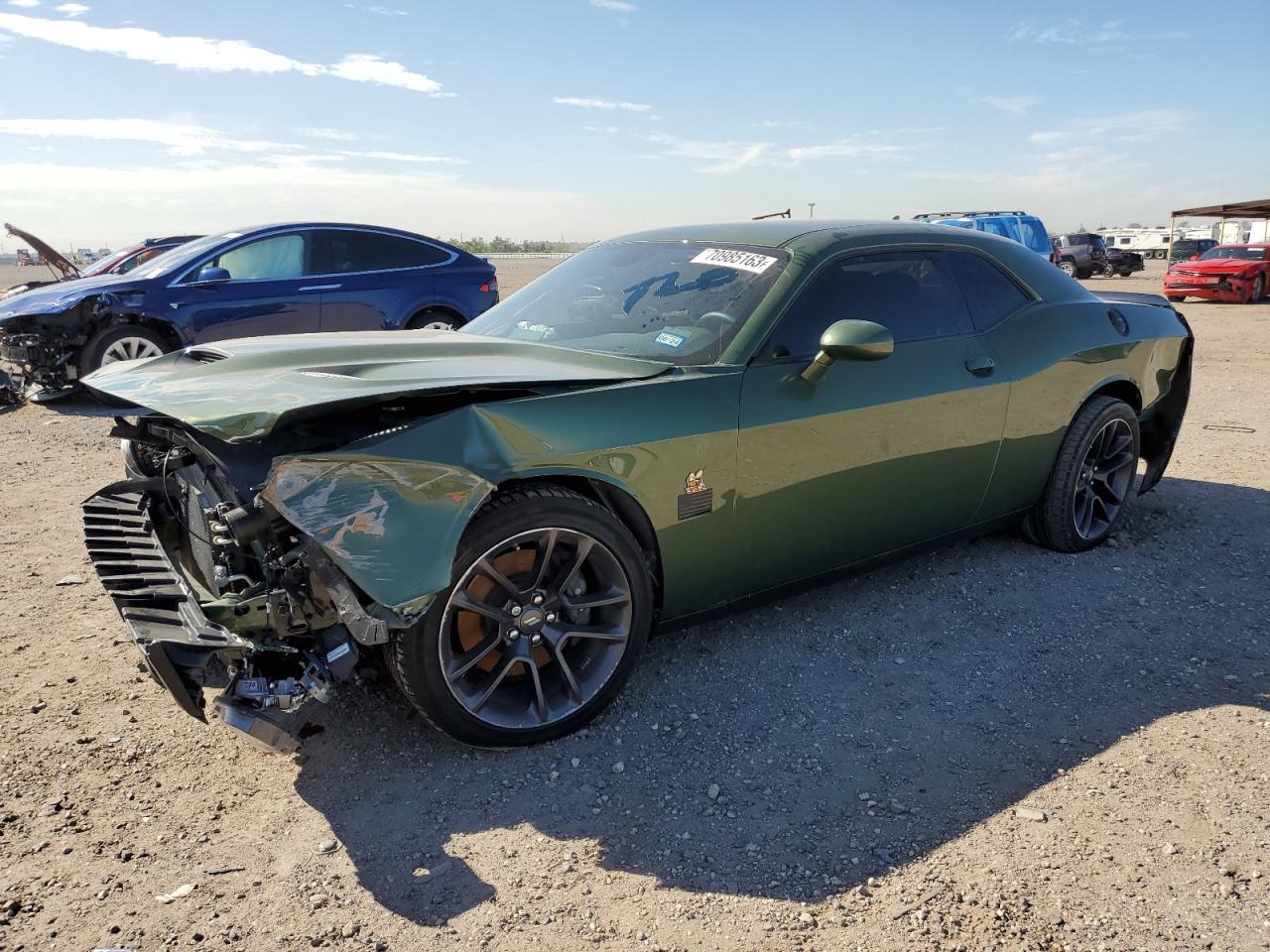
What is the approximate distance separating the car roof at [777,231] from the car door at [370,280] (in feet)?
16.6

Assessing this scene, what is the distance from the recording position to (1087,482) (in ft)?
15.2

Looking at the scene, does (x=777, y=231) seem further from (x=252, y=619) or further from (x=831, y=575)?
(x=252, y=619)

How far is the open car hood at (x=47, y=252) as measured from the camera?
15320 millimetres

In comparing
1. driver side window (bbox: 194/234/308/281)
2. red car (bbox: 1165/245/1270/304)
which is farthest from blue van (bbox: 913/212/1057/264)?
driver side window (bbox: 194/234/308/281)

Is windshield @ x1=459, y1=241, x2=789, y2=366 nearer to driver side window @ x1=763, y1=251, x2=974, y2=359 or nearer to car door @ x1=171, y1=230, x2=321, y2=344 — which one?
driver side window @ x1=763, y1=251, x2=974, y2=359

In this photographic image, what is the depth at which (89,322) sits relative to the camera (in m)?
8.05

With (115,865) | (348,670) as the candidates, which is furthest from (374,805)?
(115,865)

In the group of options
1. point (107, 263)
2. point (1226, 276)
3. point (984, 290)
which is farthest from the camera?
point (1226, 276)

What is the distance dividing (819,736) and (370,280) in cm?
704

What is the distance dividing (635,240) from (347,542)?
2218 mm

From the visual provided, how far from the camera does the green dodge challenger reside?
247 centimetres

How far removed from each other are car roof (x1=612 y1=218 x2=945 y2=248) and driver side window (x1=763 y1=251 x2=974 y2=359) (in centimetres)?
13

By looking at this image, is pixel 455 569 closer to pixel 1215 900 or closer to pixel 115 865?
pixel 115 865

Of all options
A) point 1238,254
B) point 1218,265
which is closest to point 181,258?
point 1218,265
